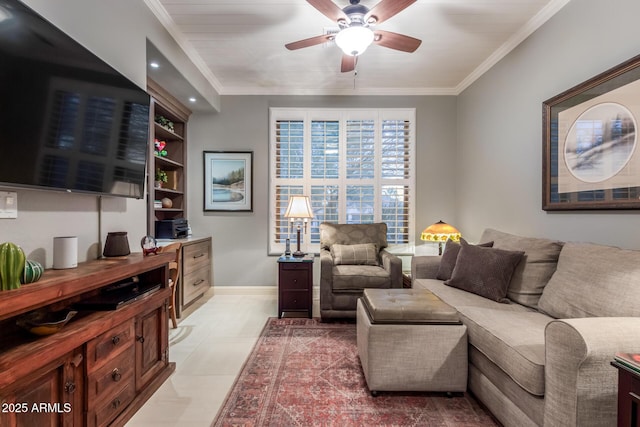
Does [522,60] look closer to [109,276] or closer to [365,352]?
[365,352]

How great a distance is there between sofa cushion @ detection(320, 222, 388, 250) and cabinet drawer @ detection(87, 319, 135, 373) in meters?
2.37

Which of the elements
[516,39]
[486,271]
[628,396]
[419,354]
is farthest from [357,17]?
[628,396]

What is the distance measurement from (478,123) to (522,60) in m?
0.89

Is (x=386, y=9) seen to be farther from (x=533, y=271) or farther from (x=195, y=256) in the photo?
(x=195, y=256)

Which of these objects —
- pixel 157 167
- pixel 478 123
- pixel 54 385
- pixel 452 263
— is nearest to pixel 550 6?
pixel 478 123

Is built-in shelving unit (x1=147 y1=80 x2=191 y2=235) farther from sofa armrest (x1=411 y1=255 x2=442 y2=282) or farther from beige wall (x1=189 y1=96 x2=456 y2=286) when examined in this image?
sofa armrest (x1=411 y1=255 x2=442 y2=282)

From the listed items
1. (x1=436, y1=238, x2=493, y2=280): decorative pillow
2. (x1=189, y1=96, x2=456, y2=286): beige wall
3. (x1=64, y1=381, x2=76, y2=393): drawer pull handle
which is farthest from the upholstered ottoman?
(x1=189, y1=96, x2=456, y2=286): beige wall

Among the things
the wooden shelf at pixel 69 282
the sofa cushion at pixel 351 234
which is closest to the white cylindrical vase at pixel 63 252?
the wooden shelf at pixel 69 282

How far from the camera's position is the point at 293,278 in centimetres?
333

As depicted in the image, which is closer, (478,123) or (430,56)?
(430,56)

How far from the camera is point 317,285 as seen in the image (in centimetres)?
417

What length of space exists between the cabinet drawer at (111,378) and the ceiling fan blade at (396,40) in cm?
277

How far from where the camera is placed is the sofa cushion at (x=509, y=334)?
1.38m

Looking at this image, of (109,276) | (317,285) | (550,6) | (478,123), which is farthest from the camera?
(317,285)
